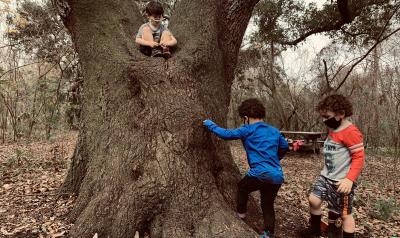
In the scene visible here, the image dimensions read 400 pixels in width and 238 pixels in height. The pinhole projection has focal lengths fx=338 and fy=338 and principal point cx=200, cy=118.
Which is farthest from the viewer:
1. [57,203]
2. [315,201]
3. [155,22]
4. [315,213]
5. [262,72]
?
[262,72]

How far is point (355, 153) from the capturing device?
2994 mm

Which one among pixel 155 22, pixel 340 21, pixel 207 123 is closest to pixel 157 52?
pixel 155 22

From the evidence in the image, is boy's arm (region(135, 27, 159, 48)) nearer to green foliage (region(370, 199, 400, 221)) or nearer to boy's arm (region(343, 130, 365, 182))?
boy's arm (region(343, 130, 365, 182))

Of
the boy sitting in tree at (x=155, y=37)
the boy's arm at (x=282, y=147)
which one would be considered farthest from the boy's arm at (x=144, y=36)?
the boy's arm at (x=282, y=147)

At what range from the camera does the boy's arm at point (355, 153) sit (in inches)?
116

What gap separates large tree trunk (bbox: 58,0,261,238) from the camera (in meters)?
2.95

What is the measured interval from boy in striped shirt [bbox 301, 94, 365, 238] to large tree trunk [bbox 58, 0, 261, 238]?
798mm

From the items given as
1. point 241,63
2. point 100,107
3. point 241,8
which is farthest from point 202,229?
point 241,63

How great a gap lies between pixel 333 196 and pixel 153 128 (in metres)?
1.81

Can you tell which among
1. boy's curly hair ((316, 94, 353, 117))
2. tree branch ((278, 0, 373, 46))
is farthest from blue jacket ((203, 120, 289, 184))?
tree branch ((278, 0, 373, 46))

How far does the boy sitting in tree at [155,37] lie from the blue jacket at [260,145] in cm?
98

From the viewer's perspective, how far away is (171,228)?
2865 mm

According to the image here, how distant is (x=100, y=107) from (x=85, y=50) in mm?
747

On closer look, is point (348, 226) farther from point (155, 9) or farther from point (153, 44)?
point (155, 9)
